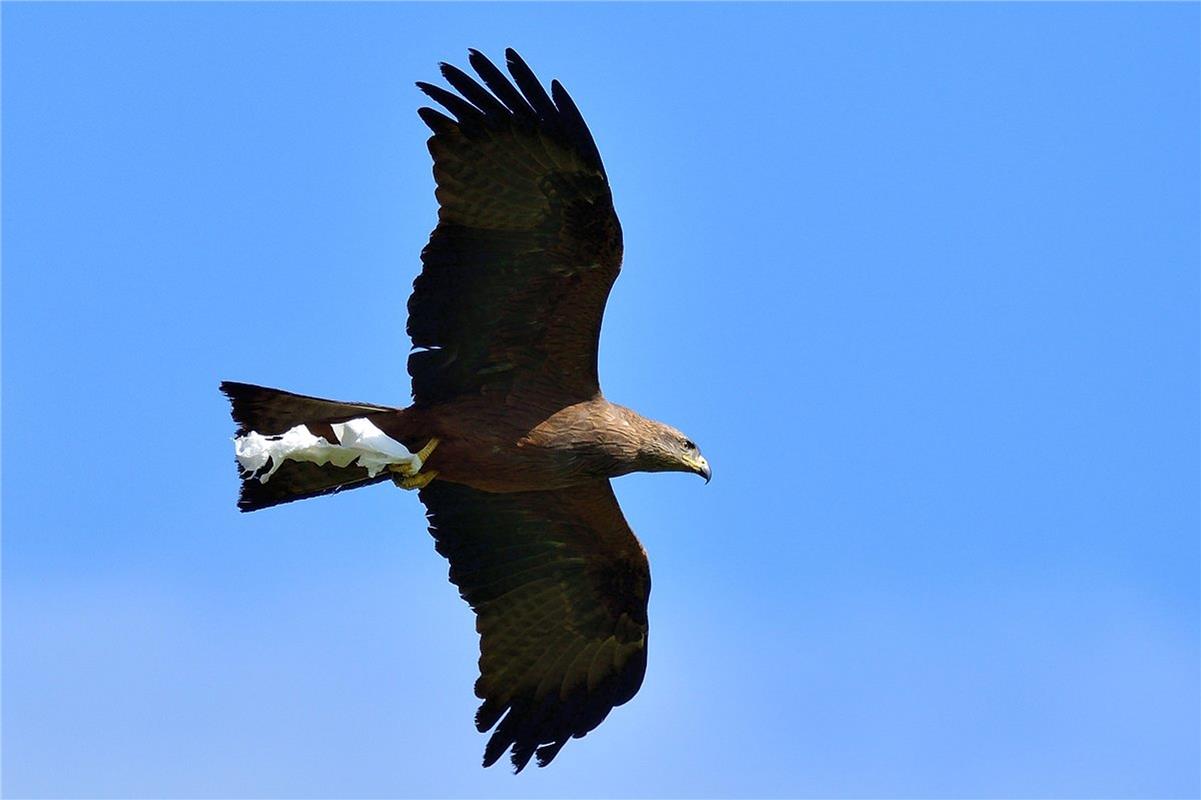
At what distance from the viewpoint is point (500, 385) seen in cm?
1327

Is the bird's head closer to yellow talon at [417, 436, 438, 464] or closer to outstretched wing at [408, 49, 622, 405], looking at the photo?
outstretched wing at [408, 49, 622, 405]

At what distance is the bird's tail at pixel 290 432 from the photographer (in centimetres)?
1275

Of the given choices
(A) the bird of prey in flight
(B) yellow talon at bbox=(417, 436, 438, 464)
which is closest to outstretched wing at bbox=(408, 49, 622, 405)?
(A) the bird of prey in flight

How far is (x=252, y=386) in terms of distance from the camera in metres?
12.8

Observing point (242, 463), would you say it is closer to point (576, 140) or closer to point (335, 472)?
point (335, 472)

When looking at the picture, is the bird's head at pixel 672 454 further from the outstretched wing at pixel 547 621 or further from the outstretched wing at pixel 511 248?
the outstretched wing at pixel 547 621

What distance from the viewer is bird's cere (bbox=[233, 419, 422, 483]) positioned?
12.7 meters

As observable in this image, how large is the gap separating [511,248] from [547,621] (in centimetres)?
306

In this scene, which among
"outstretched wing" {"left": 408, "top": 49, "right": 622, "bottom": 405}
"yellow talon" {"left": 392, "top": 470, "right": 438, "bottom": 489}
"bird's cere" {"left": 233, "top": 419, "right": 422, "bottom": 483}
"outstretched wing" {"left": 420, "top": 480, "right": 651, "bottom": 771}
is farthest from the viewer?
"outstretched wing" {"left": 420, "top": 480, "right": 651, "bottom": 771}

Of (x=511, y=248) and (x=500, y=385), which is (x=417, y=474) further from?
(x=511, y=248)

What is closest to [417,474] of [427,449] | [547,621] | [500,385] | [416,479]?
[416,479]

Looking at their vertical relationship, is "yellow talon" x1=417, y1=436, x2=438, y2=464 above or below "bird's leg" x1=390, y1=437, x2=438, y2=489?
above

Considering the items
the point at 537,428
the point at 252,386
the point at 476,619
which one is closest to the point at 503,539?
the point at 476,619

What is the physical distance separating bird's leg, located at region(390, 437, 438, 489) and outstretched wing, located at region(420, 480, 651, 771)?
3.10 feet
